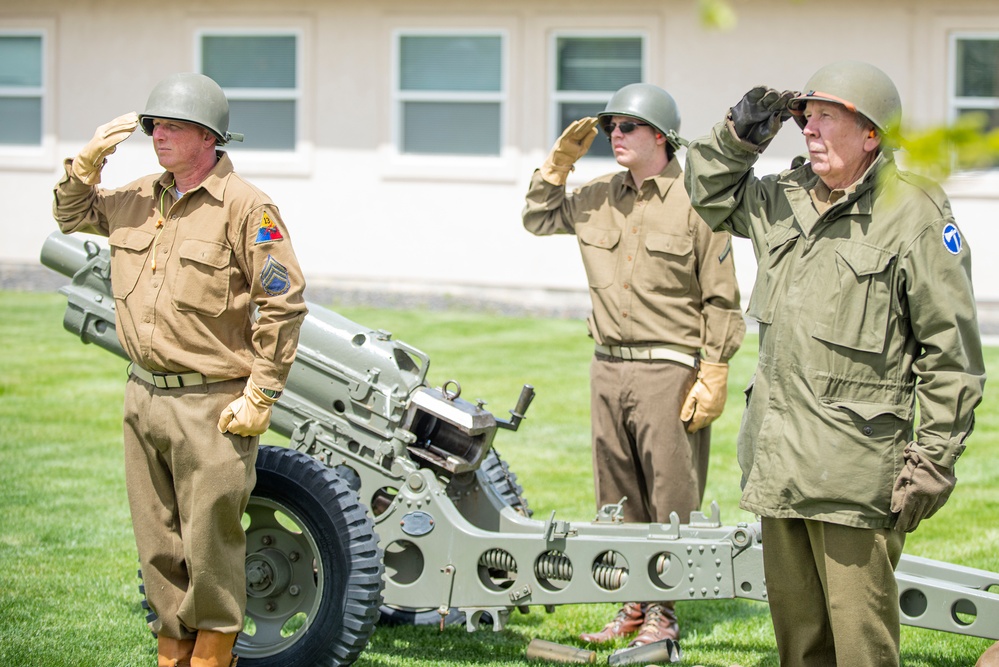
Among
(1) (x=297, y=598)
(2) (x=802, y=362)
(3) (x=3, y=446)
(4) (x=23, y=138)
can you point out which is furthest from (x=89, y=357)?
(2) (x=802, y=362)

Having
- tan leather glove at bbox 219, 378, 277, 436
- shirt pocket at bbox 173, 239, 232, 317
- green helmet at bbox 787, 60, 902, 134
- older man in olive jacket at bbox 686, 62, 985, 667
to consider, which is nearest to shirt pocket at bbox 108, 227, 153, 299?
shirt pocket at bbox 173, 239, 232, 317

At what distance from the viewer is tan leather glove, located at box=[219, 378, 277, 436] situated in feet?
13.5

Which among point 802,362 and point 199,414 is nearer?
point 802,362

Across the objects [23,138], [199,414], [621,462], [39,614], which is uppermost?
[23,138]

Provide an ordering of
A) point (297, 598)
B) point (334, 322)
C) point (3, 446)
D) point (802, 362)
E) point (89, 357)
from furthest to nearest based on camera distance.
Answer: point (89, 357) → point (3, 446) → point (334, 322) → point (297, 598) → point (802, 362)

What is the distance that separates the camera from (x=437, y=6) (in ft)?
49.9

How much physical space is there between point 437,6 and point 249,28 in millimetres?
2375

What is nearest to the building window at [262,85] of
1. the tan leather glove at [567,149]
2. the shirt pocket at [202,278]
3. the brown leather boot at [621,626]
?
the tan leather glove at [567,149]

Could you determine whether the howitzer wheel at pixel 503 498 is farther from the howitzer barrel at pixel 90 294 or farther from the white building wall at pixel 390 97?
the white building wall at pixel 390 97

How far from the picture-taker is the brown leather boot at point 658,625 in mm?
5023

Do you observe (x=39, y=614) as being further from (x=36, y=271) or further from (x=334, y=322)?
(x=36, y=271)

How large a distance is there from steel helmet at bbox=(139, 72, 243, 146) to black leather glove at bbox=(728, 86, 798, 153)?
1638mm

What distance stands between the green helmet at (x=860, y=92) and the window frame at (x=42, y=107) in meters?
14.4

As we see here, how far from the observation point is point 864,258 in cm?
356
